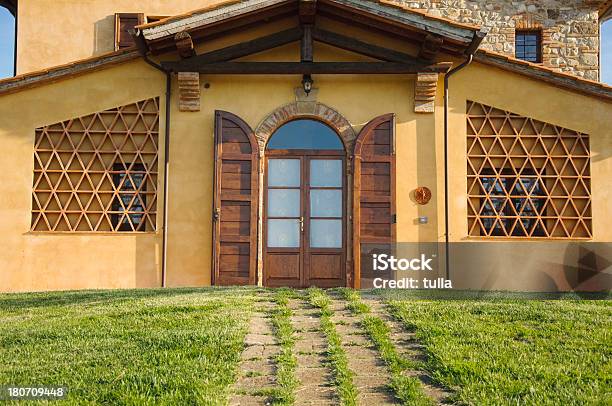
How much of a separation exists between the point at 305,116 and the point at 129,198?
10.7 feet

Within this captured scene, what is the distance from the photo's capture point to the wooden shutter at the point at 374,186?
11180 millimetres

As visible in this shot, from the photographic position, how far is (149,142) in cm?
1151

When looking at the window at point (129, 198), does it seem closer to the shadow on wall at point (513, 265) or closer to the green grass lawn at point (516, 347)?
the shadow on wall at point (513, 265)

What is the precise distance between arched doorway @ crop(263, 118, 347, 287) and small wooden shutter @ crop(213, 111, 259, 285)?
1.10 feet

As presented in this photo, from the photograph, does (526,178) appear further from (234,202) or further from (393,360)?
(393,360)

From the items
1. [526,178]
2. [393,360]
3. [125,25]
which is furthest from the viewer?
[125,25]

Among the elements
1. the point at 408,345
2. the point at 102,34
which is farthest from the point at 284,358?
the point at 102,34

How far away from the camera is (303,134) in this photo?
1170 cm

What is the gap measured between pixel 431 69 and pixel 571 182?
9.93 ft

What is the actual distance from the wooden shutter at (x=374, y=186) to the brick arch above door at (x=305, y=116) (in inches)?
10.5

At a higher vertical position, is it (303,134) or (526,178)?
(303,134)

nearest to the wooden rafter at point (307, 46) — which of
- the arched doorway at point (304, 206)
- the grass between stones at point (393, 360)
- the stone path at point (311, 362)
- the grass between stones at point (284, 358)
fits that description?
the arched doorway at point (304, 206)

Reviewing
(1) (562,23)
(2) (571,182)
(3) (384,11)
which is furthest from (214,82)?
(1) (562,23)

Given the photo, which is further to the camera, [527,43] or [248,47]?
[527,43]
